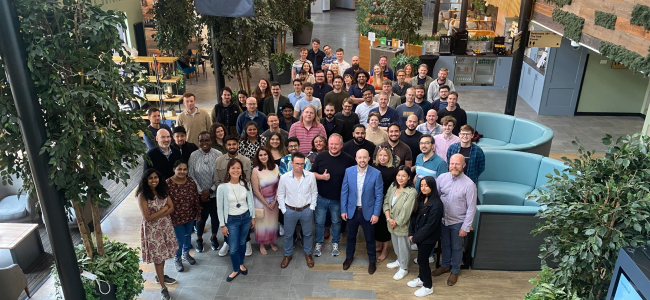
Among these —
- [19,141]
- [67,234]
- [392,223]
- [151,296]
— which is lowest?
[151,296]

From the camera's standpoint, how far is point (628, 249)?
3.35 metres

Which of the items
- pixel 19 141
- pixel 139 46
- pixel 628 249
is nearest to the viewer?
pixel 628 249

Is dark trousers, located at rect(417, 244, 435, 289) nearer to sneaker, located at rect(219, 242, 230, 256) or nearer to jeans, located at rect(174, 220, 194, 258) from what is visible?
sneaker, located at rect(219, 242, 230, 256)

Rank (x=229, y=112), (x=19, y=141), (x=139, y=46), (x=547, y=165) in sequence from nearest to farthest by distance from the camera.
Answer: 1. (x=19, y=141)
2. (x=547, y=165)
3. (x=229, y=112)
4. (x=139, y=46)

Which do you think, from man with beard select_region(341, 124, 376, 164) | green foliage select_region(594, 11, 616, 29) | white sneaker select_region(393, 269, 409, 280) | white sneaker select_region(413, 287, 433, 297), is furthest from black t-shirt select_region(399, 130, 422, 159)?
green foliage select_region(594, 11, 616, 29)

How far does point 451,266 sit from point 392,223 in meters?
1.01

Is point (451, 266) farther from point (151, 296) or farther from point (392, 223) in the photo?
point (151, 296)

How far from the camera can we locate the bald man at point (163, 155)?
18.3 ft

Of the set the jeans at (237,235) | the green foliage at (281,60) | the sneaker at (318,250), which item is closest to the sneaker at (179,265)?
the jeans at (237,235)

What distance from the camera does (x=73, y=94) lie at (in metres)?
3.55

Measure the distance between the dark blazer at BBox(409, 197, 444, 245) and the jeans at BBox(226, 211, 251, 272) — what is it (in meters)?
1.97

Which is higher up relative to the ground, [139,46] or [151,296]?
[139,46]

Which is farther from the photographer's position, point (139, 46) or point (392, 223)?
point (139, 46)

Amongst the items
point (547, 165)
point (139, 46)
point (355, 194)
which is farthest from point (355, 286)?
point (139, 46)
